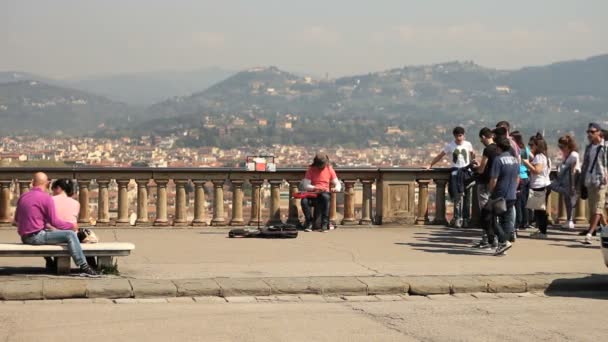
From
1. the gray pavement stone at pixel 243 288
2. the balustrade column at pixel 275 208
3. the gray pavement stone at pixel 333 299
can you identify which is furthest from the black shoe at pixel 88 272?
the balustrade column at pixel 275 208

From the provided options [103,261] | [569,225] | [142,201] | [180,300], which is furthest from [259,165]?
[180,300]

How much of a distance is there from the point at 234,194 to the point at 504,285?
6604 millimetres

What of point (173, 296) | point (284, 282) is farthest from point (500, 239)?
point (173, 296)

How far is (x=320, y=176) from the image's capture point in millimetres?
15586

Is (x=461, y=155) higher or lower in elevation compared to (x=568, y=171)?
higher

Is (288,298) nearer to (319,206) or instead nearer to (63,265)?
(63,265)

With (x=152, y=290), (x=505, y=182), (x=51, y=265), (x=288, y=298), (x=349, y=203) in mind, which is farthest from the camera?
(x=349, y=203)

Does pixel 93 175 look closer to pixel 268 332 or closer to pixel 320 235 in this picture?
pixel 320 235

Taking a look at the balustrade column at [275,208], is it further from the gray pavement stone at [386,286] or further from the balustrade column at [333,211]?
the gray pavement stone at [386,286]

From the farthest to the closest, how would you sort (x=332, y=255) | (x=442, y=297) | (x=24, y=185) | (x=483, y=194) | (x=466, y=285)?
(x=24, y=185)
(x=483, y=194)
(x=332, y=255)
(x=466, y=285)
(x=442, y=297)

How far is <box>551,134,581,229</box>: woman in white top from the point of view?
1561cm

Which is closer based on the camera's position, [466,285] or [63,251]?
[466,285]

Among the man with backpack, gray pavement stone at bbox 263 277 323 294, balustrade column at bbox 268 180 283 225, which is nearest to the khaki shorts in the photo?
the man with backpack

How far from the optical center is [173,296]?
374 inches
